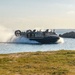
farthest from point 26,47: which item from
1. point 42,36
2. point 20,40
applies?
point 20,40

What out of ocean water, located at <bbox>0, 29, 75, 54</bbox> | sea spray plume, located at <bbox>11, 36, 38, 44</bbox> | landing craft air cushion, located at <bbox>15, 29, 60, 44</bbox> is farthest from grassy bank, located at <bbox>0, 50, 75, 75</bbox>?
sea spray plume, located at <bbox>11, 36, 38, 44</bbox>

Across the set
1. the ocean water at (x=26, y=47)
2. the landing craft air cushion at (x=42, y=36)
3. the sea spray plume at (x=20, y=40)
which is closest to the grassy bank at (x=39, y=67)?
the ocean water at (x=26, y=47)

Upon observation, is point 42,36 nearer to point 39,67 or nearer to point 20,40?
point 20,40

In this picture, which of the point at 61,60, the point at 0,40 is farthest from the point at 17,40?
the point at 61,60

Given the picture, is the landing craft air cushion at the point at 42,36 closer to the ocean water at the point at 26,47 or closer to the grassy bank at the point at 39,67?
the ocean water at the point at 26,47

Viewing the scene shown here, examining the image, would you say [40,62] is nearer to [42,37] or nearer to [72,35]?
[42,37]

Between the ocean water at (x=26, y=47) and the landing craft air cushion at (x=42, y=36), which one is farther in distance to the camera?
the landing craft air cushion at (x=42, y=36)

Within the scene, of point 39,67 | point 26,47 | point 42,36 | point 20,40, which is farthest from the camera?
point 20,40

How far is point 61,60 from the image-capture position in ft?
85.4

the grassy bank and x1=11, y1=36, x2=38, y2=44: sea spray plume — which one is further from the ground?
the grassy bank

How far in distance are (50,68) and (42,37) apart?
74.3 meters

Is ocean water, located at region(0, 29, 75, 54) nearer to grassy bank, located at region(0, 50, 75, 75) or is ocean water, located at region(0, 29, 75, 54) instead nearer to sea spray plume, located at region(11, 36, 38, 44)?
sea spray plume, located at region(11, 36, 38, 44)

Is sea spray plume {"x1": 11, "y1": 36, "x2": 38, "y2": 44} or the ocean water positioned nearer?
the ocean water

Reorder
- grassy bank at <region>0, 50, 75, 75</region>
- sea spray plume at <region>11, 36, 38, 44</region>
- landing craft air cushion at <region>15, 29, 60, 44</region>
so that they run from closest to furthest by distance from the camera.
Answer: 1. grassy bank at <region>0, 50, 75, 75</region>
2. landing craft air cushion at <region>15, 29, 60, 44</region>
3. sea spray plume at <region>11, 36, 38, 44</region>
